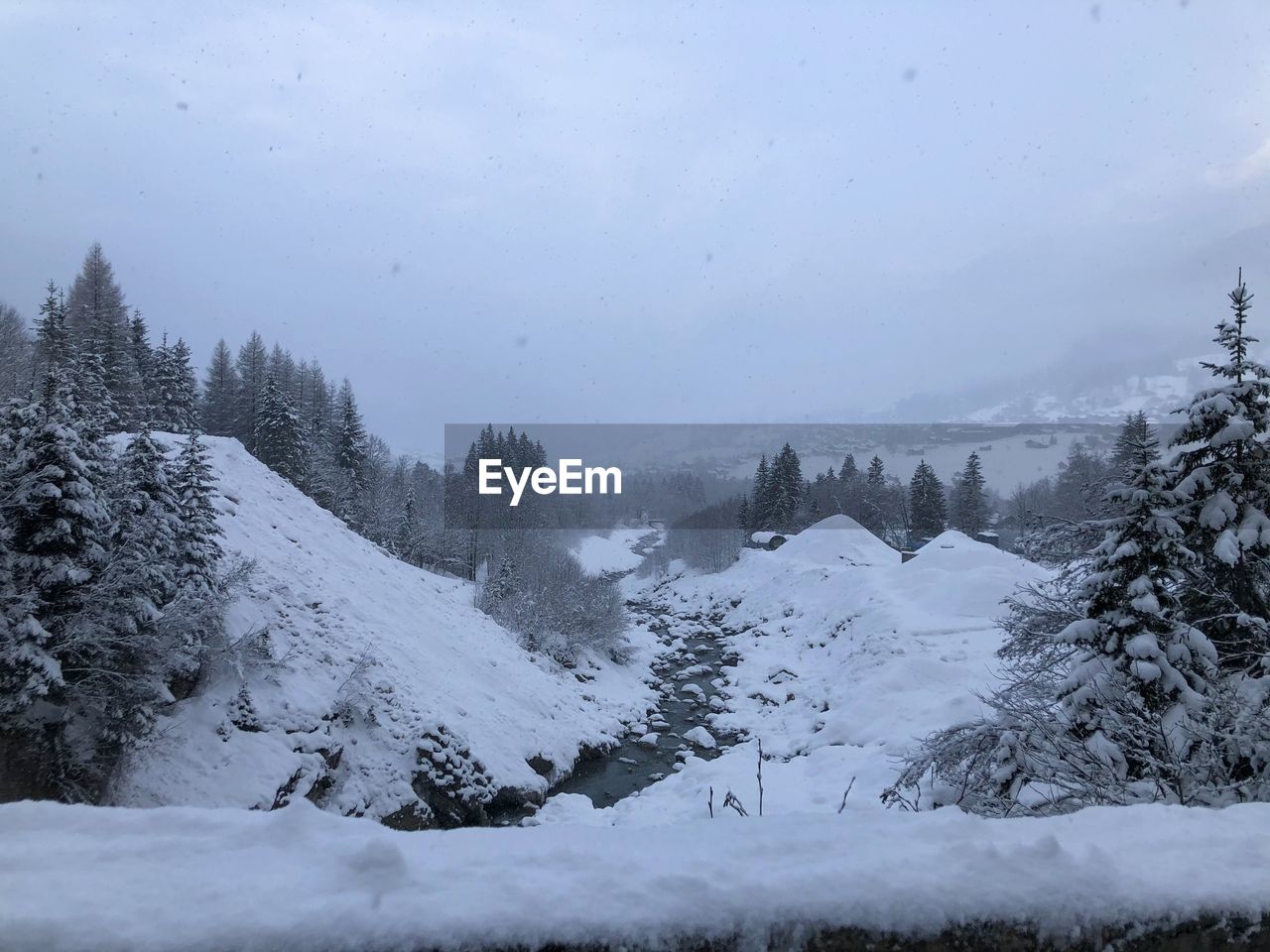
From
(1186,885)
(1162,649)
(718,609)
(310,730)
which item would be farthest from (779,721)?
(718,609)

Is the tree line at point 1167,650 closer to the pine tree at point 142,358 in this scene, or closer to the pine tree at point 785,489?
Answer: the pine tree at point 142,358

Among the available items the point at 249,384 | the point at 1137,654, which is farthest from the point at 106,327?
the point at 1137,654

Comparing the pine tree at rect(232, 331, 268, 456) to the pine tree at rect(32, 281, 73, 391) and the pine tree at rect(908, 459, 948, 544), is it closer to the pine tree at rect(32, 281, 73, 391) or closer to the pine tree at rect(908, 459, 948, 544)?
the pine tree at rect(32, 281, 73, 391)

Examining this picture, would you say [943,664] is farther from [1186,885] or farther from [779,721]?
[1186,885]

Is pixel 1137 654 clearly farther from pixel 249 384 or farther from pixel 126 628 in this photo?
pixel 249 384

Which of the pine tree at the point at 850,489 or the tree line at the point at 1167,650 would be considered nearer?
the tree line at the point at 1167,650

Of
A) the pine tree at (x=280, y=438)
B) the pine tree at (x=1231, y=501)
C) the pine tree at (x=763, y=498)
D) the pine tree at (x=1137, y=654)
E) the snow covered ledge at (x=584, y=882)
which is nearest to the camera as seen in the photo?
the snow covered ledge at (x=584, y=882)

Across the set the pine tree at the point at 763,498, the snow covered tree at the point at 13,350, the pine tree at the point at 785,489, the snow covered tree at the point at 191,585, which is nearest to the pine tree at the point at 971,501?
the pine tree at the point at 785,489
